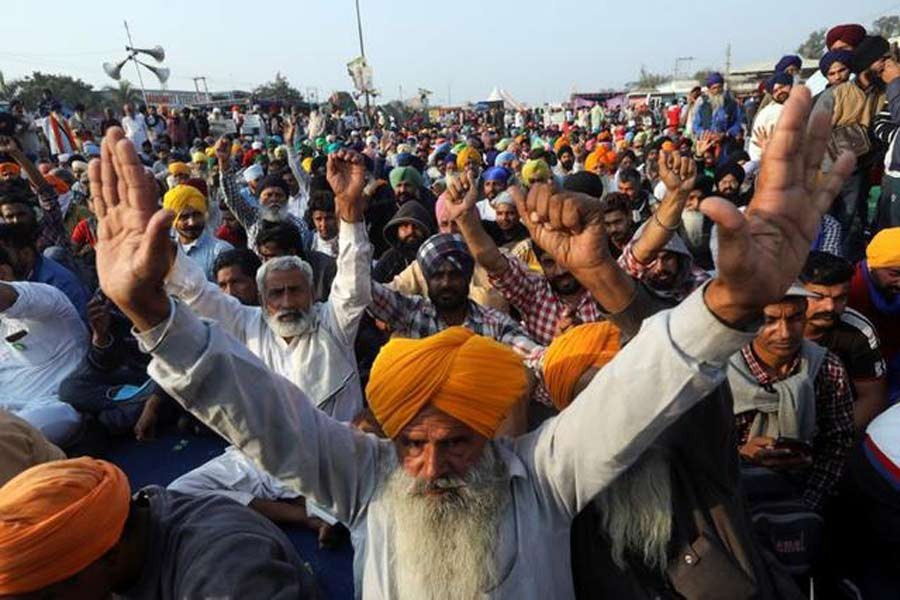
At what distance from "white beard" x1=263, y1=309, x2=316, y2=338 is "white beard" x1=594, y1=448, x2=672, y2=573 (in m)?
1.94

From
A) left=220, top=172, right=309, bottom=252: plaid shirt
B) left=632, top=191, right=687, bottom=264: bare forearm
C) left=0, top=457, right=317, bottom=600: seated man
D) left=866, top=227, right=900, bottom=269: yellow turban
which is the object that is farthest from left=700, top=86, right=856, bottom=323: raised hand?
left=220, top=172, right=309, bottom=252: plaid shirt

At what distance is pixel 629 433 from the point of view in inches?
53.5

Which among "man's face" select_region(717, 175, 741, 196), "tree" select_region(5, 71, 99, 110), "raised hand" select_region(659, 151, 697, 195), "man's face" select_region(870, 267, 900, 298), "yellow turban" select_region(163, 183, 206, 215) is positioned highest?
"tree" select_region(5, 71, 99, 110)

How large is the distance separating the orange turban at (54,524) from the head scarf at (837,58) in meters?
6.74

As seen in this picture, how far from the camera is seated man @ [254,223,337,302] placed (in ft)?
14.2

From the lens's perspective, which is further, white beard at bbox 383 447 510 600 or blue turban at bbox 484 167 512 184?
blue turban at bbox 484 167 512 184

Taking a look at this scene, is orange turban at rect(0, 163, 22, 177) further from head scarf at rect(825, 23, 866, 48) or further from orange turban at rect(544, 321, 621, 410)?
head scarf at rect(825, 23, 866, 48)

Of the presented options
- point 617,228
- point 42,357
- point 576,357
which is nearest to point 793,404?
point 576,357

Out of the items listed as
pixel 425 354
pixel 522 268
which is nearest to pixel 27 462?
pixel 425 354

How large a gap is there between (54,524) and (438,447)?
3.07ft

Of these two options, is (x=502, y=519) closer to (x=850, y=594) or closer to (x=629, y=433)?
(x=629, y=433)

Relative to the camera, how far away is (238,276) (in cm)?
406

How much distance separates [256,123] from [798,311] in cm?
2193

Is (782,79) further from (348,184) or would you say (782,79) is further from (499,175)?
(348,184)
